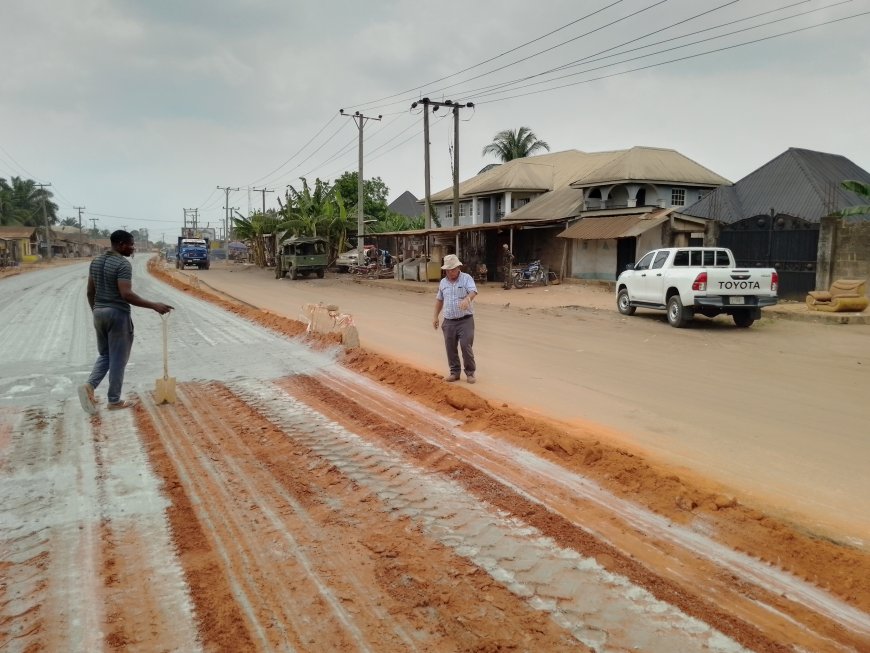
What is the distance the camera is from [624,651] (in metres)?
2.79

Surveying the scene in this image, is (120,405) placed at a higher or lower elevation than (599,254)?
lower

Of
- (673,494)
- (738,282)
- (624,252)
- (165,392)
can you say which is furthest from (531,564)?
(624,252)

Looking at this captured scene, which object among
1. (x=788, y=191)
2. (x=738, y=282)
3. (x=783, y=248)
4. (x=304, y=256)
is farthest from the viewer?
(x=304, y=256)

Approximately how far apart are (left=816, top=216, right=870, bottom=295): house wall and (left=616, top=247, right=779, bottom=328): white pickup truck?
3961 mm

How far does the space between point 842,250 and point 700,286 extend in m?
6.39

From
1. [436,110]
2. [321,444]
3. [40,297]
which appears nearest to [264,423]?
[321,444]

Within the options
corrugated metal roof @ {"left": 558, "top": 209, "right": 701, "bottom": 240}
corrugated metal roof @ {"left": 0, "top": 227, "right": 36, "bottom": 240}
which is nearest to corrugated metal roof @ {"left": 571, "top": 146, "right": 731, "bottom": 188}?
corrugated metal roof @ {"left": 558, "top": 209, "right": 701, "bottom": 240}

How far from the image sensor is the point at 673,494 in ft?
14.6

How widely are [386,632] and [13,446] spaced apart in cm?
455

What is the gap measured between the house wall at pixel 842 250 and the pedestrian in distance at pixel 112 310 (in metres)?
16.7

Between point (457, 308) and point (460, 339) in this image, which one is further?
point (460, 339)

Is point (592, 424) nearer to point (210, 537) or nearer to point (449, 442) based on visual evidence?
point (449, 442)

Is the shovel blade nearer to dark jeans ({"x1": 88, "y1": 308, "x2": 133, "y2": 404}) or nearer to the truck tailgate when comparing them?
dark jeans ({"x1": 88, "y1": 308, "x2": 133, "y2": 404})

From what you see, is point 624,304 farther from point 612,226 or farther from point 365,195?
point 365,195
